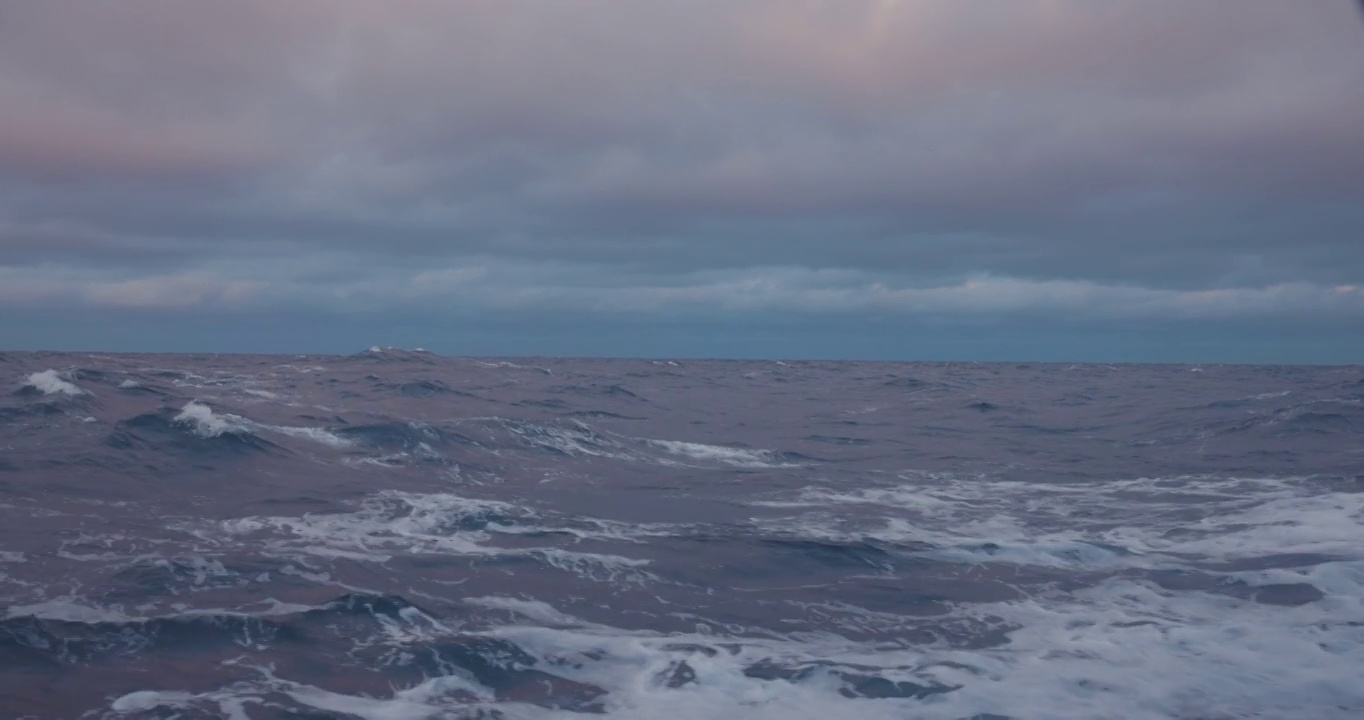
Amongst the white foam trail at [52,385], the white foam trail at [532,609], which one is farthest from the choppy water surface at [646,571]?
the white foam trail at [52,385]

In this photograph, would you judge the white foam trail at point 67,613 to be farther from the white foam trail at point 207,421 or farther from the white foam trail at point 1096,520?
the white foam trail at point 207,421

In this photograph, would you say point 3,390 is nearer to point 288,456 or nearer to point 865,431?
point 288,456

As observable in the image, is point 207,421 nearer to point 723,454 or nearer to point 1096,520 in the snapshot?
point 723,454

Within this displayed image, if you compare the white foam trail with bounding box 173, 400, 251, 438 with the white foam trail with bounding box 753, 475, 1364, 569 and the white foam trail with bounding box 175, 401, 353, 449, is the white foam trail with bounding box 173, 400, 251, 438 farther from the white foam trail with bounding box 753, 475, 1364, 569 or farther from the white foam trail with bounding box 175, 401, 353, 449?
the white foam trail with bounding box 753, 475, 1364, 569

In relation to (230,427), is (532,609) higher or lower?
lower

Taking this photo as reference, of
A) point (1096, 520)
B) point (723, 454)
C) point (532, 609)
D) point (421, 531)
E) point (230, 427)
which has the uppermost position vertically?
point (230, 427)

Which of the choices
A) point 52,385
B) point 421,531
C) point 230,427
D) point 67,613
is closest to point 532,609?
point 421,531
